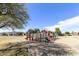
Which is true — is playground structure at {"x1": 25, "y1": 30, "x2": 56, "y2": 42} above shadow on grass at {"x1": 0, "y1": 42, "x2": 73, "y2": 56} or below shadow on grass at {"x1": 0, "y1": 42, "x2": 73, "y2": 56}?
above

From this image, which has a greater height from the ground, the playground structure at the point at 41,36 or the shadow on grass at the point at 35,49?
the playground structure at the point at 41,36

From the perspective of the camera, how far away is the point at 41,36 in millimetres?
1448

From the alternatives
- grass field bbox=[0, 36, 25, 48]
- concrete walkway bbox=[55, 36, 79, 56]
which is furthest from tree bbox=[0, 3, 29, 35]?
concrete walkway bbox=[55, 36, 79, 56]

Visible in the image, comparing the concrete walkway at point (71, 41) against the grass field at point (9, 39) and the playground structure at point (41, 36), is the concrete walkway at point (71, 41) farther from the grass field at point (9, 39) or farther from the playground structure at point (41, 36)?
the grass field at point (9, 39)

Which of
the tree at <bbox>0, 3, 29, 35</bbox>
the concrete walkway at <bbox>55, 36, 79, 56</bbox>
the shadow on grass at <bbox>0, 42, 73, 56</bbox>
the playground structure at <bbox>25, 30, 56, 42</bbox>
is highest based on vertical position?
the tree at <bbox>0, 3, 29, 35</bbox>

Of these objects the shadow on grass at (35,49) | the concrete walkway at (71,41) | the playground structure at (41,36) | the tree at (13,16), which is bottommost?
the shadow on grass at (35,49)

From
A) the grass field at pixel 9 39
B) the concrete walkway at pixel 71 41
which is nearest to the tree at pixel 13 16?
the grass field at pixel 9 39

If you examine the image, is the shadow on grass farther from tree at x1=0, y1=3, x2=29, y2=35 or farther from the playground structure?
tree at x1=0, y1=3, x2=29, y2=35

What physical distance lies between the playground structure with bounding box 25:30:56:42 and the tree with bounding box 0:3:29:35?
0.33 ft

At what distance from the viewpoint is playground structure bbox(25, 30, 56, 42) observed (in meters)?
1.44

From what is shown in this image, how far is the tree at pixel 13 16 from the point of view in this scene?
1447 millimetres

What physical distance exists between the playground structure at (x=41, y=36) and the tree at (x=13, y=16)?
99mm

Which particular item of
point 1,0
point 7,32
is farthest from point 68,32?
point 1,0

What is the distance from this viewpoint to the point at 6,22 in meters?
1.45
